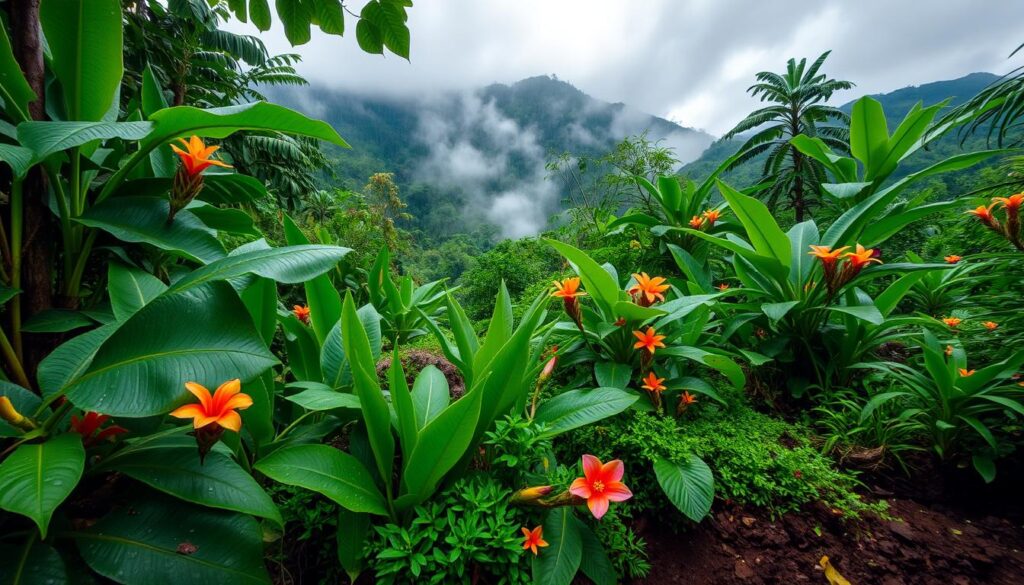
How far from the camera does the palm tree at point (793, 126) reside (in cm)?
655

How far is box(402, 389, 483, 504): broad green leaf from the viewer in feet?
2.53

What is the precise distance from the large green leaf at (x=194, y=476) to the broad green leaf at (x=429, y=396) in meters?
0.37

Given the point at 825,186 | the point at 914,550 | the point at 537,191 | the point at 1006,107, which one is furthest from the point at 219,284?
the point at 537,191

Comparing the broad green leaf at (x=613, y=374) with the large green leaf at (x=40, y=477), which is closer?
the large green leaf at (x=40, y=477)

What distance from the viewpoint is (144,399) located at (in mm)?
623

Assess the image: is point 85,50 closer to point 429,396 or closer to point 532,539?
point 429,396

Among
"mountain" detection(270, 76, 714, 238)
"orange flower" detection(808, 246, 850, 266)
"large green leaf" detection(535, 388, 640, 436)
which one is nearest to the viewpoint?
"large green leaf" detection(535, 388, 640, 436)

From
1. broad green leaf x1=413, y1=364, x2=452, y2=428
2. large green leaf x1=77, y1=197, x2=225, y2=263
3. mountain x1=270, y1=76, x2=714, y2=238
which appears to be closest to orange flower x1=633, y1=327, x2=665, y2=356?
broad green leaf x1=413, y1=364, x2=452, y2=428

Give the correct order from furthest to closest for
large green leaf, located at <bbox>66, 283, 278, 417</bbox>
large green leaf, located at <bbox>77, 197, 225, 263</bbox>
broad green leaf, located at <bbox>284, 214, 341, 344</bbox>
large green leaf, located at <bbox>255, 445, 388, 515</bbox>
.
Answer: broad green leaf, located at <bbox>284, 214, 341, 344</bbox>
large green leaf, located at <bbox>77, 197, 225, 263</bbox>
large green leaf, located at <bbox>255, 445, 388, 515</bbox>
large green leaf, located at <bbox>66, 283, 278, 417</bbox>

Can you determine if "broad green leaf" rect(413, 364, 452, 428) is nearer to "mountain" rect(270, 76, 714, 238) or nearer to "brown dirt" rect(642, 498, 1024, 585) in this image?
"brown dirt" rect(642, 498, 1024, 585)

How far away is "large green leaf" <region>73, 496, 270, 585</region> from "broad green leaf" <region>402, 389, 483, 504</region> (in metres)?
0.29

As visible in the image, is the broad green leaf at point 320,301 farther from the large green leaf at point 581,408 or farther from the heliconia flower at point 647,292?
the heliconia flower at point 647,292

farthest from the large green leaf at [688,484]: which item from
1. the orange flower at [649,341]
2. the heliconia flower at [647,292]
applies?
the heliconia flower at [647,292]

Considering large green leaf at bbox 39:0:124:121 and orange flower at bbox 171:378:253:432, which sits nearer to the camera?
orange flower at bbox 171:378:253:432
